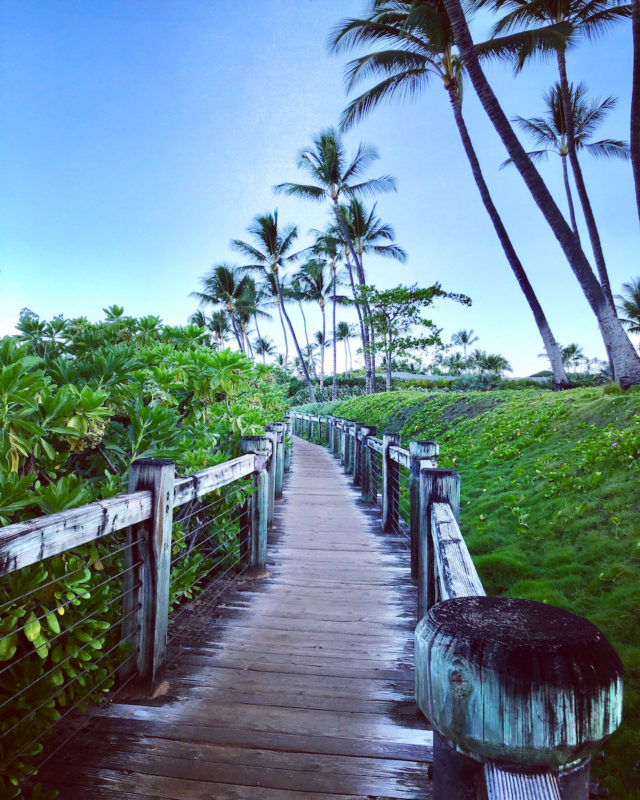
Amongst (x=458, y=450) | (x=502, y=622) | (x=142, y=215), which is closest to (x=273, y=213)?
(x=142, y=215)

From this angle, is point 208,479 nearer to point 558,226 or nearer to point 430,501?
point 430,501

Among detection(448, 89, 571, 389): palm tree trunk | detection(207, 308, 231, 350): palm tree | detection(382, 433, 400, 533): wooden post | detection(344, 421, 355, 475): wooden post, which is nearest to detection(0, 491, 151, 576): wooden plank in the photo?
detection(382, 433, 400, 533): wooden post

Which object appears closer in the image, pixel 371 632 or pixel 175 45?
pixel 371 632

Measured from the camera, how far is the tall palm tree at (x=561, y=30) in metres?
11.1

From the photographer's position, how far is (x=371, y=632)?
10.3 ft

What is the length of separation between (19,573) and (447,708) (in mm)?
1844

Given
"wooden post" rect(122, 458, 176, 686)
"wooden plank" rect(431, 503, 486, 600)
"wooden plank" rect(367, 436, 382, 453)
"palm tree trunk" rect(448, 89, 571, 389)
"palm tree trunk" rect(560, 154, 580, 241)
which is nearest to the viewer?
"wooden plank" rect(431, 503, 486, 600)

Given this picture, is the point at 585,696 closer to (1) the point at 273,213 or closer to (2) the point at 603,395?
(2) the point at 603,395

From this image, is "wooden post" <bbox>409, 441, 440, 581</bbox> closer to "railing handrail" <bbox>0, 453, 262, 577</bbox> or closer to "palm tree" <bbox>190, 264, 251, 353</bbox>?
"railing handrail" <bbox>0, 453, 262, 577</bbox>

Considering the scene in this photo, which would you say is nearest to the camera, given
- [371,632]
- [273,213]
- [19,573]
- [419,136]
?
[19,573]

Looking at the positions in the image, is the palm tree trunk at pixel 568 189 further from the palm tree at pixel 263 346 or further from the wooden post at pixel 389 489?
the palm tree at pixel 263 346

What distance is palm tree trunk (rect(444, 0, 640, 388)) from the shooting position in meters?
7.87

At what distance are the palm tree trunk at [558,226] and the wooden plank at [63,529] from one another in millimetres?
8289

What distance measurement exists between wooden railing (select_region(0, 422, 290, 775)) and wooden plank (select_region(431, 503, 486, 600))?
1285mm
